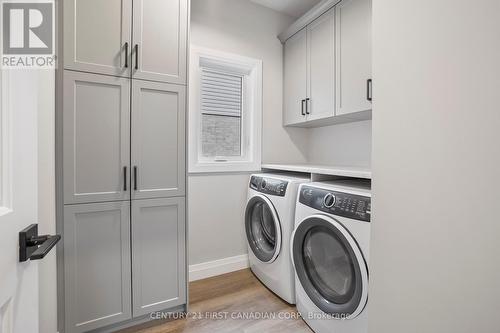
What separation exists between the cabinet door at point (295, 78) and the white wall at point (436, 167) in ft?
5.09

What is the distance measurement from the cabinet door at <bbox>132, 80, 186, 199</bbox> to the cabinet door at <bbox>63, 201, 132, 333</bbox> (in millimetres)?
206

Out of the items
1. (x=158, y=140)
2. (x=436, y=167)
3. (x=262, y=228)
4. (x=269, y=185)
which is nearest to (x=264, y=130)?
(x=269, y=185)

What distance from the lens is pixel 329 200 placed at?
144cm

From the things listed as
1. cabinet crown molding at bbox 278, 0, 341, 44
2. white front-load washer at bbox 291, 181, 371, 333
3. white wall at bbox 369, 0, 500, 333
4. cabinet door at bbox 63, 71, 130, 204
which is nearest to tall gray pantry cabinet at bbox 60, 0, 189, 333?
cabinet door at bbox 63, 71, 130, 204

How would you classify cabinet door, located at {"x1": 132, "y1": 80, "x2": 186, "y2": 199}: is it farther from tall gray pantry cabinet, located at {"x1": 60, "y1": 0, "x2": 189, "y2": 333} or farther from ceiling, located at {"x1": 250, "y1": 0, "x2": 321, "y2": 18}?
ceiling, located at {"x1": 250, "y1": 0, "x2": 321, "y2": 18}

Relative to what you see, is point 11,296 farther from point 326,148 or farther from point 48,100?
point 326,148

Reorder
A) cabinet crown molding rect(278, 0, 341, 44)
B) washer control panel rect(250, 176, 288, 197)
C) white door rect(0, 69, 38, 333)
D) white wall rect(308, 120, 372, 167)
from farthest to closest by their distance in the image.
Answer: white wall rect(308, 120, 372, 167), cabinet crown molding rect(278, 0, 341, 44), washer control panel rect(250, 176, 288, 197), white door rect(0, 69, 38, 333)

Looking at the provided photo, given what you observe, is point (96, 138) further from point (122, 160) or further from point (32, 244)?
point (32, 244)

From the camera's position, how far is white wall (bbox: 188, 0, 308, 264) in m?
2.27

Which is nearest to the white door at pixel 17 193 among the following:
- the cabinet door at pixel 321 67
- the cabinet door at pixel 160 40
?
the cabinet door at pixel 160 40

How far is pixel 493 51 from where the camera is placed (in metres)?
0.59

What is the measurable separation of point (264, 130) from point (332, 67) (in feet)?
2.92

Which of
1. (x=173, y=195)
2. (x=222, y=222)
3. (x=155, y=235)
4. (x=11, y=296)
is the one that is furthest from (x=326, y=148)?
(x=11, y=296)

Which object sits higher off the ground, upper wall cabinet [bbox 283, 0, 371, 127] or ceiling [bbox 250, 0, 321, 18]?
ceiling [bbox 250, 0, 321, 18]
